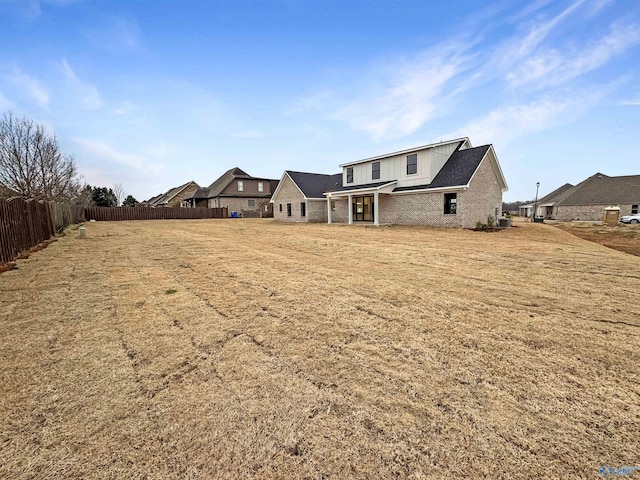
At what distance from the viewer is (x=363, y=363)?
2.53 meters

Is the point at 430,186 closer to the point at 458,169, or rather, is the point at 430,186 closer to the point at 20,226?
the point at 458,169

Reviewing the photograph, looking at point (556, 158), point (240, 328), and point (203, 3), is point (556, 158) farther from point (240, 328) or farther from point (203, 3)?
point (240, 328)

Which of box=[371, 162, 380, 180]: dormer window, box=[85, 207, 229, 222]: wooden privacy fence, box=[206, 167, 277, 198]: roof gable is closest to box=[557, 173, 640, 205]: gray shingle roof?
box=[371, 162, 380, 180]: dormer window

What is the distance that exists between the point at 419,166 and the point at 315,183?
12.0 meters

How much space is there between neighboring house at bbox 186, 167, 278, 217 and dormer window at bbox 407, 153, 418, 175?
2556 centimetres

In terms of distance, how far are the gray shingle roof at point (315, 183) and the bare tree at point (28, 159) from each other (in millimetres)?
19117

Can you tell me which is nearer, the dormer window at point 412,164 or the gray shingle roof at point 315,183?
the dormer window at point 412,164

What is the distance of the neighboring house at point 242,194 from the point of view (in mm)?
40469

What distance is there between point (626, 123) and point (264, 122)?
31531mm

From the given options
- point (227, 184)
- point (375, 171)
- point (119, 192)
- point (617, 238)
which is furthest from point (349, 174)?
point (119, 192)

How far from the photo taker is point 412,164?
19359 millimetres

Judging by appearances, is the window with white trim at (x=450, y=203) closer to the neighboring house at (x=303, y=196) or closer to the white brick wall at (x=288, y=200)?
the neighboring house at (x=303, y=196)

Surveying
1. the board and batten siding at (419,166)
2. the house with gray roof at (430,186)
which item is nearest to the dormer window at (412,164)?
the house with gray roof at (430,186)

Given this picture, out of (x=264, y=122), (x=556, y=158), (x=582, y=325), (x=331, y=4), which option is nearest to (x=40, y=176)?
(x=264, y=122)
